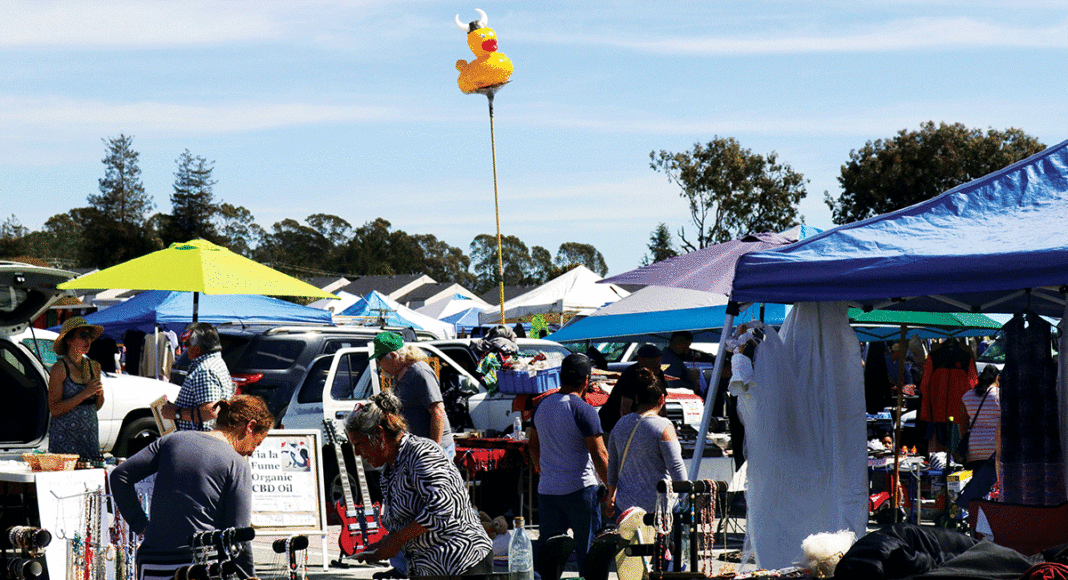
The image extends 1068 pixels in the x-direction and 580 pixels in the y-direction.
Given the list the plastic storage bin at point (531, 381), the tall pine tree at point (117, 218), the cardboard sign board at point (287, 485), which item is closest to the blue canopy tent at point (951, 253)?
the cardboard sign board at point (287, 485)

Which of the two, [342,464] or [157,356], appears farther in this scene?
[157,356]

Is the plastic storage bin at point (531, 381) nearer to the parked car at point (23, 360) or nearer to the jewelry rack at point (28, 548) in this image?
the parked car at point (23, 360)

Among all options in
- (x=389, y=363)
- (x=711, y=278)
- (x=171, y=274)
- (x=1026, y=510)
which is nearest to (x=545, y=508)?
(x=389, y=363)

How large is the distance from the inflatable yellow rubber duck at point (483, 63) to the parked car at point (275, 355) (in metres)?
8.15

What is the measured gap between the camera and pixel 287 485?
848 cm

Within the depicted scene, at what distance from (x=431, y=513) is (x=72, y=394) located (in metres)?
4.52

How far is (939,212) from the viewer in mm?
7172

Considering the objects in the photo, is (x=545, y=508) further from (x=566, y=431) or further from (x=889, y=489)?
(x=889, y=489)

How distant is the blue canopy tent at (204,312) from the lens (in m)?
19.6

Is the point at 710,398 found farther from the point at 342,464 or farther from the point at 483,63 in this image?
the point at 483,63

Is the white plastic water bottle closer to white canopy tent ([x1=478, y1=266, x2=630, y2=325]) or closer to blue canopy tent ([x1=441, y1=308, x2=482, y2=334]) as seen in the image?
white canopy tent ([x1=478, y1=266, x2=630, y2=325])

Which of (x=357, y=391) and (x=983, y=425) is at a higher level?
(x=357, y=391)

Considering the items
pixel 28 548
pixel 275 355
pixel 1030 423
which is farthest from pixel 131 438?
pixel 1030 423

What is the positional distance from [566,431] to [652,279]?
6.89 ft
